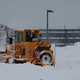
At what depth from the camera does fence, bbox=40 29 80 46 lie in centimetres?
3177

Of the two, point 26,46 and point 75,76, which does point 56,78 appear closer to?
point 75,76

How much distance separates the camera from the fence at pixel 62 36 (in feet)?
104

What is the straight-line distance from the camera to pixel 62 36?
32.1m

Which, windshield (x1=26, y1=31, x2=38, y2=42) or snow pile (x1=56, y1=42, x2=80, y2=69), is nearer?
windshield (x1=26, y1=31, x2=38, y2=42)

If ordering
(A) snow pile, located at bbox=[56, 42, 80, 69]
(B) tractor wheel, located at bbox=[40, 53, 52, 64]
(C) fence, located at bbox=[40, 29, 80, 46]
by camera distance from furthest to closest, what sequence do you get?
(C) fence, located at bbox=[40, 29, 80, 46]
(A) snow pile, located at bbox=[56, 42, 80, 69]
(B) tractor wheel, located at bbox=[40, 53, 52, 64]

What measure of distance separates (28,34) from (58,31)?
2106 cm

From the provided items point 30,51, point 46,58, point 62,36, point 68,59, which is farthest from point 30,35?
point 62,36

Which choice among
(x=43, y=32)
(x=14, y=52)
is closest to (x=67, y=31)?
(x=43, y=32)

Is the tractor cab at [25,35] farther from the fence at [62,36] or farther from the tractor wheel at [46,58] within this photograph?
the fence at [62,36]

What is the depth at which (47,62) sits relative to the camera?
37.5 feet

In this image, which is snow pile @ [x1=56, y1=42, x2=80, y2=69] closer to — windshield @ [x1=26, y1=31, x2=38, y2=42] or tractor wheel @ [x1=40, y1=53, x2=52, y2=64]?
tractor wheel @ [x1=40, y1=53, x2=52, y2=64]

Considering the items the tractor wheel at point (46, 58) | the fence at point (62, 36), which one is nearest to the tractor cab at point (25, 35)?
the tractor wheel at point (46, 58)

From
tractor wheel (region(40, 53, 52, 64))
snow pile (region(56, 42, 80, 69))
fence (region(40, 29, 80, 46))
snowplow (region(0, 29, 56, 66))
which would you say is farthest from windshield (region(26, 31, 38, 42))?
fence (region(40, 29, 80, 46))

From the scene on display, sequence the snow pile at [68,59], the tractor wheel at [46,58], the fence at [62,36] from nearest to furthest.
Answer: the tractor wheel at [46,58] < the snow pile at [68,59] < the fence at [62,36]
